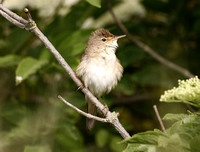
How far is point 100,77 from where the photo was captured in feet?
→ 11.4

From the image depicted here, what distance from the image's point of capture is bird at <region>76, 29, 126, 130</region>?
3.45 meters

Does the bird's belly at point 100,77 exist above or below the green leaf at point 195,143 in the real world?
below

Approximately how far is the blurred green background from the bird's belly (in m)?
0.18

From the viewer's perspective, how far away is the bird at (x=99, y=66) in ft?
11.3

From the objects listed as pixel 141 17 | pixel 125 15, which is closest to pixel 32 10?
pixel 125 15

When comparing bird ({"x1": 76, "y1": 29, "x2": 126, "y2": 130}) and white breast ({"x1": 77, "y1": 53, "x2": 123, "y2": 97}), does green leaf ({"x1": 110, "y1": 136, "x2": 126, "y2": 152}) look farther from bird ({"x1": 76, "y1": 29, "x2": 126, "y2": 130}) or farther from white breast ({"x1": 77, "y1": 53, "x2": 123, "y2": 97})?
white breast ({"x1": 77, "y1": 53, "x2": 123, "y2": 97})

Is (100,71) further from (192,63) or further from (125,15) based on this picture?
(192,63)

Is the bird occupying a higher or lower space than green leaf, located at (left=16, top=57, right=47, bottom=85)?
lower

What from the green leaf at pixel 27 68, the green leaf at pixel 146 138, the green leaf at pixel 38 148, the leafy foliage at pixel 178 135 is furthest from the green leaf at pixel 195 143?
the green leaf at pixel 38 148

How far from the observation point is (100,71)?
3.47m

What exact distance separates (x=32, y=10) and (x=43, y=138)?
55.7 inches

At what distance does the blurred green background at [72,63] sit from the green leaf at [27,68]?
1cm

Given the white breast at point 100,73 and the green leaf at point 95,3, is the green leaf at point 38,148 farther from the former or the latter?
the green leaf at point 95,3

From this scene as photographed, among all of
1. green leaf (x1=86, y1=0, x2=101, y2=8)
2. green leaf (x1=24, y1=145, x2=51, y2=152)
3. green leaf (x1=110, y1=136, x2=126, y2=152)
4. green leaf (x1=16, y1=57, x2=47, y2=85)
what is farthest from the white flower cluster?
green leaf (x1=110, y1=136, x2=126, y2=152)
